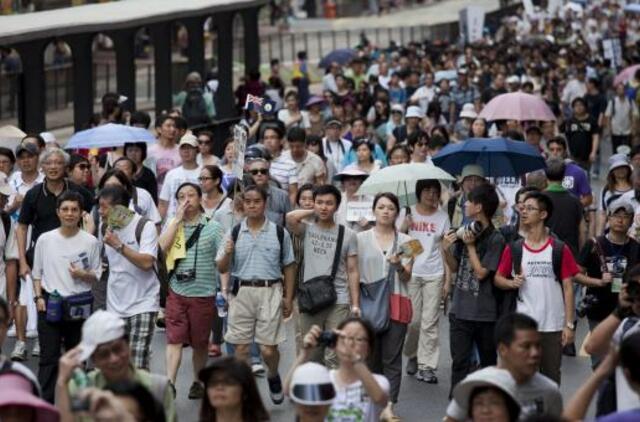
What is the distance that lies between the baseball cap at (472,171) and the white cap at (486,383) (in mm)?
6058

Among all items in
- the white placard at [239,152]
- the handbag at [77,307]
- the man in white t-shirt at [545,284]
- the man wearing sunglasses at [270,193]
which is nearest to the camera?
the man in white t-shirt at [545,284]

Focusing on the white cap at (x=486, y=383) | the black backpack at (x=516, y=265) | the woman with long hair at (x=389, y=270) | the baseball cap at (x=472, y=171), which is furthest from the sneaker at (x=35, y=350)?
the white cap at (x=486, y=383)

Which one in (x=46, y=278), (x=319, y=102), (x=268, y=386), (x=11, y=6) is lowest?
(x=268, y=386)

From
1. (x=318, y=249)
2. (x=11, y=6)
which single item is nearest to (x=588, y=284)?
(x=318, y=249)

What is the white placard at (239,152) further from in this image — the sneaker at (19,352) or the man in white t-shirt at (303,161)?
the man in white t-shirt at (303,161)

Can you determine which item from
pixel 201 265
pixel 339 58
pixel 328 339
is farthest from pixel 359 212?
pixel 339 58

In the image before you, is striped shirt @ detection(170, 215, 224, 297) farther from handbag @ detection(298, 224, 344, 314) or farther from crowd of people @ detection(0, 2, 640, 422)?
handbag @ detection(298, 224, 344, 314)

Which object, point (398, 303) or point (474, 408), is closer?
point (474, 408)

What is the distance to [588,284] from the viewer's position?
11.5 metres

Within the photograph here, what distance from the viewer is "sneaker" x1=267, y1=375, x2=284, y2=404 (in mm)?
11891

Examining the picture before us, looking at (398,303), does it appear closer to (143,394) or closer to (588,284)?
(588,284)

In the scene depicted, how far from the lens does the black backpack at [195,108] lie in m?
23.2

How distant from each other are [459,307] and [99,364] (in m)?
4.16

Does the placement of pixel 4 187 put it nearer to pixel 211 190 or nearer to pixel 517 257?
pixel 211 190
